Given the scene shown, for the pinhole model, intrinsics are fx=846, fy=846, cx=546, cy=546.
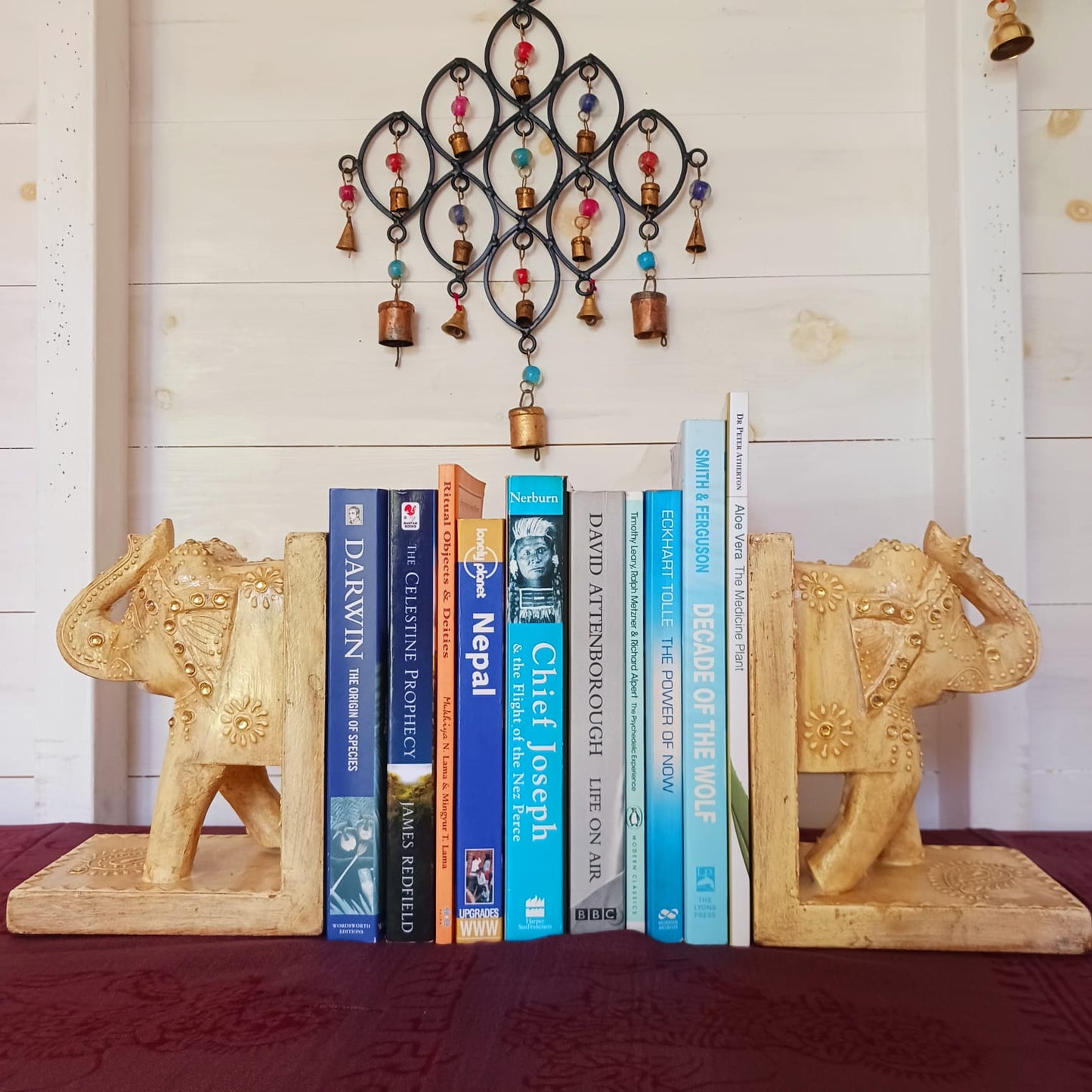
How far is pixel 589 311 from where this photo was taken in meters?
1.02

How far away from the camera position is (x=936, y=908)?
0.67 meters

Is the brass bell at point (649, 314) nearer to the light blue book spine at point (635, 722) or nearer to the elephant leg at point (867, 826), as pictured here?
the light blue book spine at point (635, 722)

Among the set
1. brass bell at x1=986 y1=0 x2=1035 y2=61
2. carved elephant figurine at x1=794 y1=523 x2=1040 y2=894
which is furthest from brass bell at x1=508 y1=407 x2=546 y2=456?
brass bell at x1=986 y1=0 x2=1035 y2=61

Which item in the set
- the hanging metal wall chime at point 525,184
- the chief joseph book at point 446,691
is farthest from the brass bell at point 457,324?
the chief joseph book at point 446,691

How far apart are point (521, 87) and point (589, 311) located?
282 mm

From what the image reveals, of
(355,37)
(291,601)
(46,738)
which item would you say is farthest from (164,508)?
(355,37)

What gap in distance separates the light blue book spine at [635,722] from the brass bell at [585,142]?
538 mm

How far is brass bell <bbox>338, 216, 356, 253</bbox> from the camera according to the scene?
1.04 meters

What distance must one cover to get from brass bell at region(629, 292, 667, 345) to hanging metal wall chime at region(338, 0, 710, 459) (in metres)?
0.01

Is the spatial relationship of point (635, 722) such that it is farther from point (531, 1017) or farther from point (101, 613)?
point (101, 613)

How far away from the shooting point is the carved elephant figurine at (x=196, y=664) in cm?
72

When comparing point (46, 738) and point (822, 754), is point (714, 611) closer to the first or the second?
point (822, 754)

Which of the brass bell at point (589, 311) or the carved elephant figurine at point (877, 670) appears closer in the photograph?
the carved elephant figurine at point (877, 670)

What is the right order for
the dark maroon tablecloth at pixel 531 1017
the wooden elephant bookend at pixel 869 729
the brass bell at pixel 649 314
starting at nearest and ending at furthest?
the dark maroon tablecloth at pixel 531 1017 → the wooden elephant bookend at pixel 869 729 → the brass bell at pixel 649 314
